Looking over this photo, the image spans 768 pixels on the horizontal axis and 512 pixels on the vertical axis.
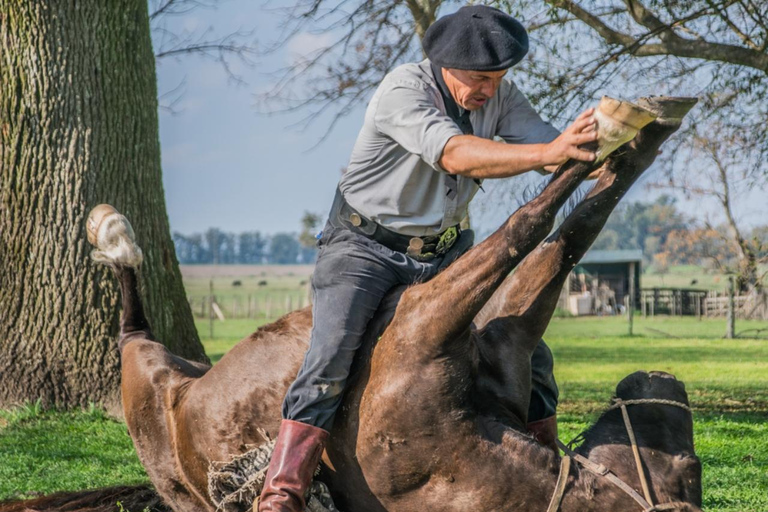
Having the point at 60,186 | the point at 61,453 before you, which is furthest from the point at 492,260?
the point at 60,186

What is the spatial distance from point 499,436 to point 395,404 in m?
0.40

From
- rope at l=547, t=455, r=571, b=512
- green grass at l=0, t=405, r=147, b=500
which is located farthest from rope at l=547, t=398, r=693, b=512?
green grass at l=0, t=405, r=147, b=500

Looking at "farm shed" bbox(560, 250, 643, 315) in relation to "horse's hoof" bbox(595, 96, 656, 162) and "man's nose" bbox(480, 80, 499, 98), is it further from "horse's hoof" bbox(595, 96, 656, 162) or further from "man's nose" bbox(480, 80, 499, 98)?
"horse's hoof" bbox(595, 96, 656, 162)

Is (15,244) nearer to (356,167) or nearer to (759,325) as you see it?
(356,167)

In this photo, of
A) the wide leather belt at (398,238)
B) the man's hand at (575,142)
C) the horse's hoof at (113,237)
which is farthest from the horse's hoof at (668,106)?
the horse's hoof at (113,237)

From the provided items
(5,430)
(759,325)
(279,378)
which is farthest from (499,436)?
(759,325)

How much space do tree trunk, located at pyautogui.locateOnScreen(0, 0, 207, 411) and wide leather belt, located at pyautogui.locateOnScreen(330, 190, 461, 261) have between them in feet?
Result: 15.5

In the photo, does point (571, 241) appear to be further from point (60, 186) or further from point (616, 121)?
point (60, 186)

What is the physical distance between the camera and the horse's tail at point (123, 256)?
4844mm

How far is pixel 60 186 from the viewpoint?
24.4 feet

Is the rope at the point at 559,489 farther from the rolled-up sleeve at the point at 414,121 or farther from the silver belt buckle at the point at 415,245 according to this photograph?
the rolled-up sleeve at the point at 414,121

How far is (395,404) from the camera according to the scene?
9.88 feet

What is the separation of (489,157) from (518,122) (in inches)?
31.5

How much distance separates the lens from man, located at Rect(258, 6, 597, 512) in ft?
9.52
